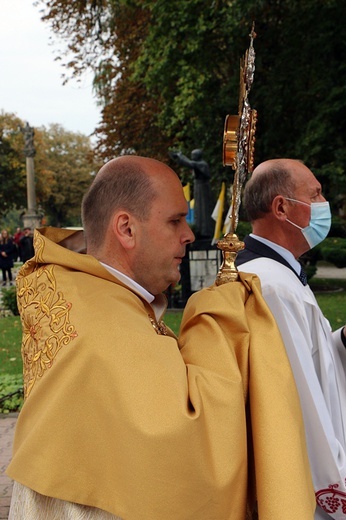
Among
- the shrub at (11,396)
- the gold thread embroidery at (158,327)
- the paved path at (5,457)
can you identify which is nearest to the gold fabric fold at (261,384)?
the gold thread embroidery at (158,327)

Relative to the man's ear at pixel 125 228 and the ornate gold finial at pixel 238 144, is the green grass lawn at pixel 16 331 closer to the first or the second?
the ornate gold finial at pixel 238 144

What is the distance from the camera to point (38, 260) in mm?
2135

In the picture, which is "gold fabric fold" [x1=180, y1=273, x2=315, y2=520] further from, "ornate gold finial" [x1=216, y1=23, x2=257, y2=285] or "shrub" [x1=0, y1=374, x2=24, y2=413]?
"shrub" [x1=0, y1=374, x2=24, y2=413]

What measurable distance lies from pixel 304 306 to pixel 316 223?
1.36 ft

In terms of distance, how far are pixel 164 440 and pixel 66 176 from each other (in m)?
65.1

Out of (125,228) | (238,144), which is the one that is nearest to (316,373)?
(238,144)

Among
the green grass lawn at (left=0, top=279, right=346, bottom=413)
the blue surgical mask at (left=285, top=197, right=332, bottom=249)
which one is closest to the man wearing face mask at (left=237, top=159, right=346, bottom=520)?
the blue surgical mask at (left=285, top=197, right=332, bottom=249)

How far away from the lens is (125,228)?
2029 mm

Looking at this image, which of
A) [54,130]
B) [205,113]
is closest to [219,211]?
[205,113]

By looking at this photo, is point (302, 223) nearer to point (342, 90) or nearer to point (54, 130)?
point (342, 90)

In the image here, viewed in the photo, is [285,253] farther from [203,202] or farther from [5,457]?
[203,202]

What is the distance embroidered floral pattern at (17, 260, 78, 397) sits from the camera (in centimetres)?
190

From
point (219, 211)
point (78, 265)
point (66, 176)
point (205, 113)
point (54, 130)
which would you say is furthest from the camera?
point (54, 130)

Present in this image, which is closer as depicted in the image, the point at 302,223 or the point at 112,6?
the point at 302,223
